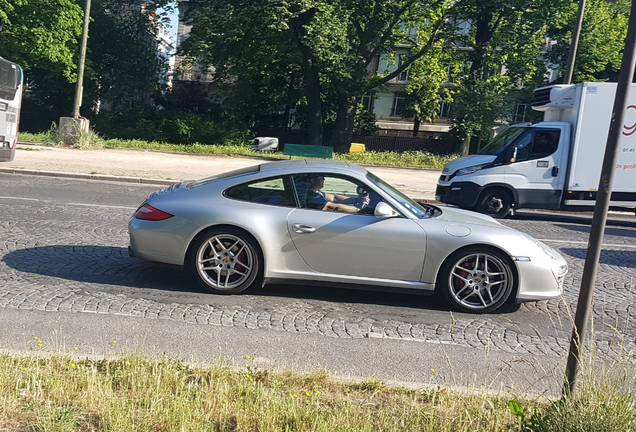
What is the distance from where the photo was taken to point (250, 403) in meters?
3.52

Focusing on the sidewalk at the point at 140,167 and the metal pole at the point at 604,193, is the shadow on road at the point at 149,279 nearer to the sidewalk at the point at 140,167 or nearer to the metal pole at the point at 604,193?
the metal pole at the point at 604,193

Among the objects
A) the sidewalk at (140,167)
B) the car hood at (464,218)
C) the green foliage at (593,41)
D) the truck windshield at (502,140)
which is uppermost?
the green foliage at (593,41)

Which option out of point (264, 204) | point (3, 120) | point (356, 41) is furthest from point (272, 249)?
point (356, 41)

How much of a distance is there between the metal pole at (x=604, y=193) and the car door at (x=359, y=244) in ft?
8.67

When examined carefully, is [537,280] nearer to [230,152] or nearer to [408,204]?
[408,204]

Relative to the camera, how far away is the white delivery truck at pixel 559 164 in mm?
14273

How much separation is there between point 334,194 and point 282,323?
1473mm

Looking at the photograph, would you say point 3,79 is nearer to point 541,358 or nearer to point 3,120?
point 3,120

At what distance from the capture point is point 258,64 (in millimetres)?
39062

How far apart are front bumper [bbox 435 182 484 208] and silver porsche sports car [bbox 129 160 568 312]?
8536mm

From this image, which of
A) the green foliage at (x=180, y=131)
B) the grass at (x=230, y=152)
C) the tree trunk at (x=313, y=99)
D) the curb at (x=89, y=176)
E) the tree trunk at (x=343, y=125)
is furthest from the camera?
the green foliage at (x=180, y=131)

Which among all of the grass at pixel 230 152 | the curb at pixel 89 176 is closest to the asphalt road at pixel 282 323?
the curb at pixel 89 176

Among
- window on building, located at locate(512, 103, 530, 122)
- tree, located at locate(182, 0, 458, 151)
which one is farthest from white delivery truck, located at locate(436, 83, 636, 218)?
window on building, located at locate(512, 103, 530, 122)

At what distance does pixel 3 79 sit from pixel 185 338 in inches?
572
